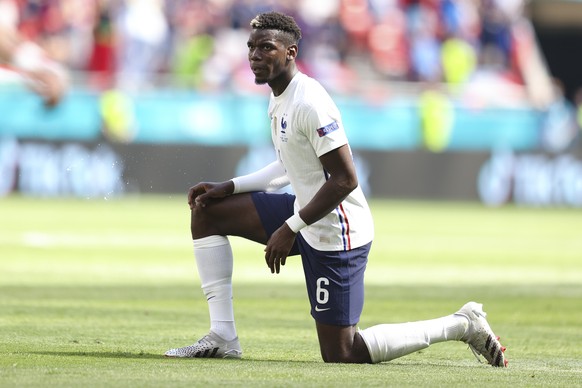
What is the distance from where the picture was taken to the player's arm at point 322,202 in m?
6.99

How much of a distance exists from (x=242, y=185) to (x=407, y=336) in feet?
4.73

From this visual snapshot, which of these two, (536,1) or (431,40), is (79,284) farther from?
(536,1)

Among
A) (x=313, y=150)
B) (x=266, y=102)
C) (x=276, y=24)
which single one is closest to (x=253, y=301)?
(x=313, y=150)

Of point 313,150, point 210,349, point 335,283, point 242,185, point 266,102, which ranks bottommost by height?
point 210,349

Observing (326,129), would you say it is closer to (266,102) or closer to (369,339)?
(369,339)

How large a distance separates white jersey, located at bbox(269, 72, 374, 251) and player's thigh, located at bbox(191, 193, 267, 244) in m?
0.31

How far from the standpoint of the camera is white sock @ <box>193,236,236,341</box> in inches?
301

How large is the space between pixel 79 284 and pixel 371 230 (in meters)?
5.50

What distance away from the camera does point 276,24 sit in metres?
7.25

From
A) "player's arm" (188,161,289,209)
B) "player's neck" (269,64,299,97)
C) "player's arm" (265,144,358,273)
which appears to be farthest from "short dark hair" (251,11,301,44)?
"player's arm" (188,161,289,209)

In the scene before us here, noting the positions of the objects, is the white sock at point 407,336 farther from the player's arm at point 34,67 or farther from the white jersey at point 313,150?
the player's arm at point 34,67

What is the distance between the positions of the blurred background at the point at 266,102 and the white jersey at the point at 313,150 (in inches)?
659

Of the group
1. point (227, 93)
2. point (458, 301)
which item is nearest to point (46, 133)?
point (227, 93)

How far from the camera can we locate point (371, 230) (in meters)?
7.54
